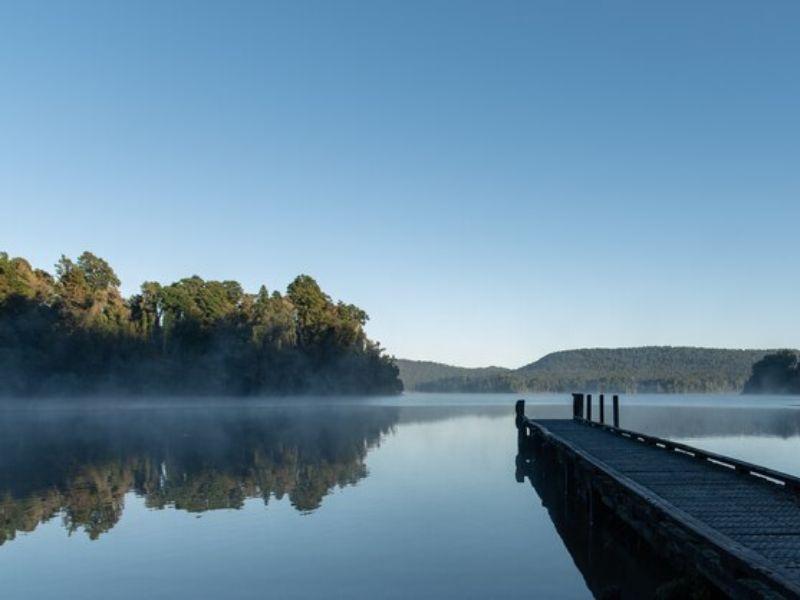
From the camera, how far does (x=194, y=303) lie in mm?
103625

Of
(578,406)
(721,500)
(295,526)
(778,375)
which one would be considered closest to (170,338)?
(578,406)

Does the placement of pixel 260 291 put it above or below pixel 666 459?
above

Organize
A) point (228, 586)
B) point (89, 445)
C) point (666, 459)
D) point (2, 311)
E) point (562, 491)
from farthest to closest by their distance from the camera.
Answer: point (2, 311), point (89, 445), point (562, 491), point (666, 459), point (228, 586)

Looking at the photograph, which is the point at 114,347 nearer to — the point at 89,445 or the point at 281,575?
the point at 89,445

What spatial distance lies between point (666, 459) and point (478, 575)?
9.37 m

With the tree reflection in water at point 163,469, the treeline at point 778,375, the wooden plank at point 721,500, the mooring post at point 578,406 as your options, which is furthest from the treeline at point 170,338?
the treeline at point 778,375

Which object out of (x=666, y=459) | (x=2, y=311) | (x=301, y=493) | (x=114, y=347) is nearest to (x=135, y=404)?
(x=114, y=347)

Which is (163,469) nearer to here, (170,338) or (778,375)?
(170,338)

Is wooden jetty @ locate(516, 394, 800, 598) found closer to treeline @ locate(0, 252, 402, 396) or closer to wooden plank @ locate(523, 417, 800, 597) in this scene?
wooden plank @ locate(523, 417, 800, 597)

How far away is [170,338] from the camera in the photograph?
324 ft

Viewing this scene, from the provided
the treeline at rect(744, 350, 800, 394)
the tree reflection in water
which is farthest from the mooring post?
the treeline at rect(744, 350, 800, 394)

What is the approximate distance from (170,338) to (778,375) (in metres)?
129

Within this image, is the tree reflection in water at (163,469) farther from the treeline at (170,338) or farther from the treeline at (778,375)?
the treeline at (778,375)

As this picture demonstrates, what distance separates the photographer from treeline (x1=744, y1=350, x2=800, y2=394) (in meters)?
156
